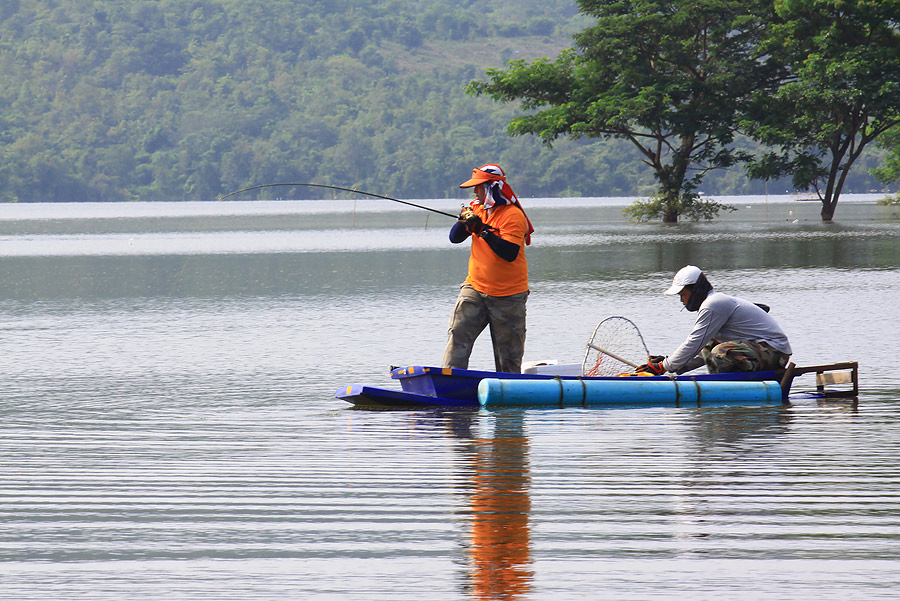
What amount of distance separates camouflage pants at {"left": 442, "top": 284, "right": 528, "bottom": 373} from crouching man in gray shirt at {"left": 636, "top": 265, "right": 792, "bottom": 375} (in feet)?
3.55

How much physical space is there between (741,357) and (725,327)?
260mm

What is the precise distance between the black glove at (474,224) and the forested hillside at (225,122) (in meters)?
126

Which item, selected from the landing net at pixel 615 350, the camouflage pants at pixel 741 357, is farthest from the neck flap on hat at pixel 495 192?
the camouflage pants at pixel 741 357

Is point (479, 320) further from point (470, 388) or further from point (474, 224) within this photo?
point (474, 224)

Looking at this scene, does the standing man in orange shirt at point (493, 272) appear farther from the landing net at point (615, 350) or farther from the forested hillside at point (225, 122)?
the forested hillside at point (225, 122)

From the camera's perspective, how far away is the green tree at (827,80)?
161 ft

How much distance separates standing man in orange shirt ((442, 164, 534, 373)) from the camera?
32.0ft

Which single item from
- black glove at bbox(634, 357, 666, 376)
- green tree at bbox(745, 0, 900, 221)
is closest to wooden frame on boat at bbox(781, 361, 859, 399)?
black glove at bbox(634, 357, 666, 376)

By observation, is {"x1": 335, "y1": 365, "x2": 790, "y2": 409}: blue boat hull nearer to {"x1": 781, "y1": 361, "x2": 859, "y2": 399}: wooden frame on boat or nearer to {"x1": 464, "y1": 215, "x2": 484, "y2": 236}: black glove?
{"x1": 781, "y1": 361, "x2": 859, "y2": 399}: wooden frame on boat

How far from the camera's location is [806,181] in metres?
53.4

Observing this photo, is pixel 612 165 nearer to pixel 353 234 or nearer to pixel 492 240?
pixel 353 234

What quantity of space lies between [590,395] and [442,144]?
13510 cm

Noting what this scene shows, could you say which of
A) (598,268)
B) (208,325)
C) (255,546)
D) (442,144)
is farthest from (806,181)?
(442,144)

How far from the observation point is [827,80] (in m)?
49.5
